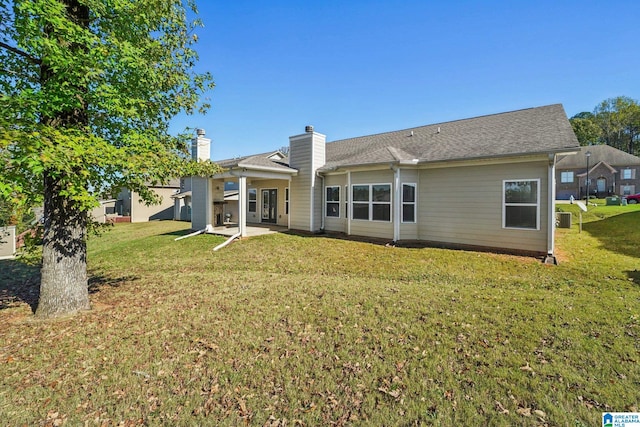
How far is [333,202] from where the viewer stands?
14578 millimetres

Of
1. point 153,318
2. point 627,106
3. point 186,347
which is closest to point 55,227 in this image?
point 153,318

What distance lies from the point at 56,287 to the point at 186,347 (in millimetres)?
3244

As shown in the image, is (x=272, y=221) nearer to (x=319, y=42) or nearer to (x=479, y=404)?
(x=319, y=42)

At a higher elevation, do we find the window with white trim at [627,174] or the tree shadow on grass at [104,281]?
the window with white trim at [627,174]

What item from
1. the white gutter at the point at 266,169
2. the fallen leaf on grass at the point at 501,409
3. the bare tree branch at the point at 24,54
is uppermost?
the bare tree branch at the point at 24,54

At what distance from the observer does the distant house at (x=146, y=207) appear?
27866mm

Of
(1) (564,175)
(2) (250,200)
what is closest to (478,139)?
(2) (250,200)

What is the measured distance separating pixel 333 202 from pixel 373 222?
2729mm

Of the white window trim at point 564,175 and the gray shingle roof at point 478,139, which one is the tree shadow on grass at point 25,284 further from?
the white window trim at point 564,175

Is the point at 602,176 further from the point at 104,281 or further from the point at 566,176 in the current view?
the point at 104,281

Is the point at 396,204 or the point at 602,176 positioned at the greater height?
the point at 602,176

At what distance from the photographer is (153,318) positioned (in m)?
5.30

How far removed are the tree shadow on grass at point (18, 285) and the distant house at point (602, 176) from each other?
50187mm

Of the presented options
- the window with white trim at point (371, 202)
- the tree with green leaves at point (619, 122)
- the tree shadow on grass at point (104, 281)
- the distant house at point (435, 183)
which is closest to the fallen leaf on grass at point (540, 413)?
the distant house at point (435, 183)
